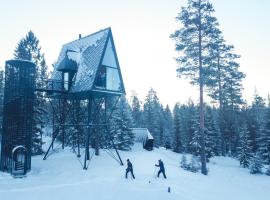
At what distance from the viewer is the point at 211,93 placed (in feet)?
150

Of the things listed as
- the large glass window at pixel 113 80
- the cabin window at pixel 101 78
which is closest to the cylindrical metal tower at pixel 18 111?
the cabin window at pixel 101 78

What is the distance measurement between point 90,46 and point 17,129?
30.2 ft

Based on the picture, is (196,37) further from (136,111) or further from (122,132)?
(136,111)

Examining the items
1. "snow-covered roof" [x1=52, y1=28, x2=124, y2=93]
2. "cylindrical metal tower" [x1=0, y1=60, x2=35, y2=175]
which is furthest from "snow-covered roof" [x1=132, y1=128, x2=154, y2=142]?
"cylindrical metal tower" [x1=0, y1=60, x2=35, y2=175]

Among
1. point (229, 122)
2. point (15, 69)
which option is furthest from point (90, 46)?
point (229, 122)

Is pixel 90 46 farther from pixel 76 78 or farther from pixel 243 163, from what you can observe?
pixel 243 163

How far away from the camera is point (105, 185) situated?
1714 centimetres

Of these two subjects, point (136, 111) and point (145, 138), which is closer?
point (145, 138)

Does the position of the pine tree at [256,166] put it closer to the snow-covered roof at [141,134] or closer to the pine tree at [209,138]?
the pine tree at [209,138]

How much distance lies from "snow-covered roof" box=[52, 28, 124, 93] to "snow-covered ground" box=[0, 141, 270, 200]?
644 centimetres

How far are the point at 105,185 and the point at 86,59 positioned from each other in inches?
441

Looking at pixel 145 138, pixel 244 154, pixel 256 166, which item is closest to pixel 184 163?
pixel 256 166

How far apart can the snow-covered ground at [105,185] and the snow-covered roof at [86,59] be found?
6436mm

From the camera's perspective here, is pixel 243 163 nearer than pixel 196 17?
No
